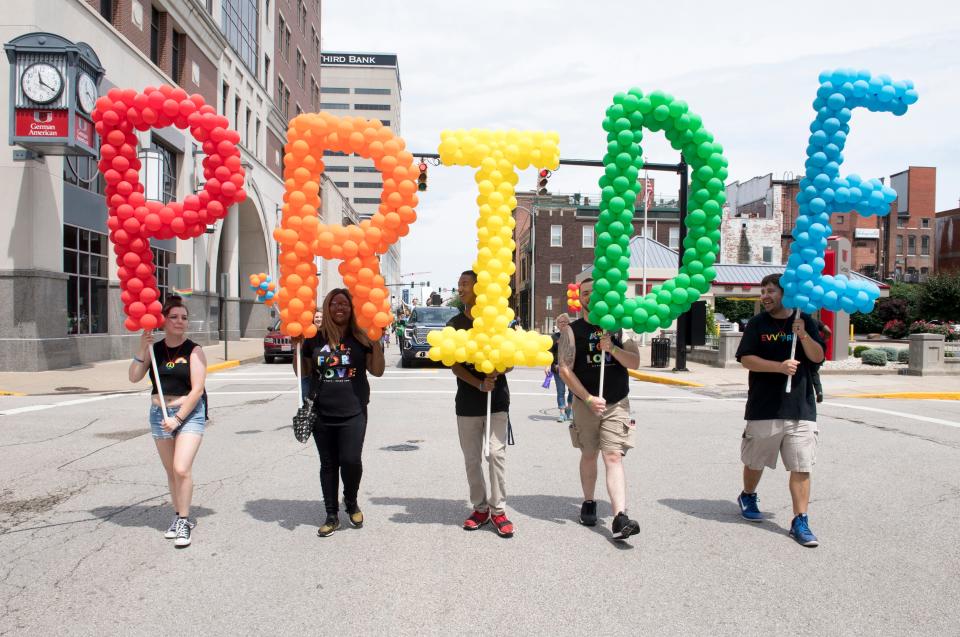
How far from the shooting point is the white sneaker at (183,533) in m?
4.85

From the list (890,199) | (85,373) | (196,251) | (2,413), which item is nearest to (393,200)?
(890,199)

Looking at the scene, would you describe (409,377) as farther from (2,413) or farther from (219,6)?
(219,6)

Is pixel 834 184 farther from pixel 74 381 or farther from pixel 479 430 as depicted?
pixel 74 381

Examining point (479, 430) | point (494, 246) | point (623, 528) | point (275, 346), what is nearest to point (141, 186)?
point (494, 246)

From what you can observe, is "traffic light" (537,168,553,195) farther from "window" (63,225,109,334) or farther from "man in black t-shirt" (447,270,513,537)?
"window" (63,225,109,334)

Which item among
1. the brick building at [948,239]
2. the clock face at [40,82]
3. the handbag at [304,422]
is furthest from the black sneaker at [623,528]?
the brick building at [948,239]

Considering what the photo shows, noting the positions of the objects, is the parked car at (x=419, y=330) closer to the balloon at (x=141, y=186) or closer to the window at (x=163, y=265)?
the window at (x=163, y=265)

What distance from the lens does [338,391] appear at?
5.17m

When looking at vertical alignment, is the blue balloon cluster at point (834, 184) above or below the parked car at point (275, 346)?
above

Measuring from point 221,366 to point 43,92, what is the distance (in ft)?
28.2

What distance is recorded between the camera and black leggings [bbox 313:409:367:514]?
5172 mm

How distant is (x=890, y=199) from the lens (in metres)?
5.46

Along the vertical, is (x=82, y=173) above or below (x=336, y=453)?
above

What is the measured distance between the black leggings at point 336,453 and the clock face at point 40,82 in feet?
50.7
